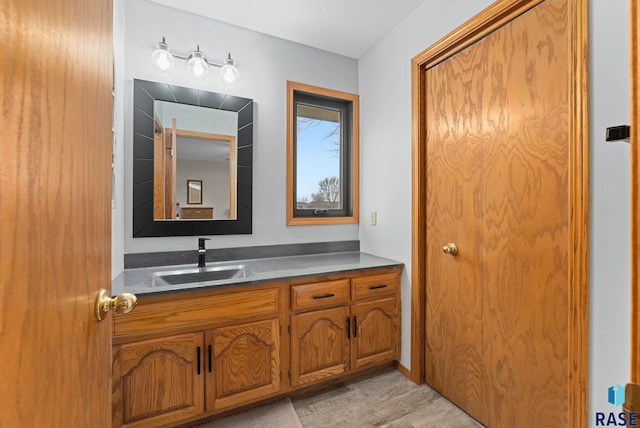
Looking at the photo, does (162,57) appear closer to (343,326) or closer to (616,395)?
(343,326)

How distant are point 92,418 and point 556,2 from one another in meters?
2.10

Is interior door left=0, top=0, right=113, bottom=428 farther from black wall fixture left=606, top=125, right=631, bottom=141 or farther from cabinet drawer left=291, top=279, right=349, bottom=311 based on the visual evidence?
black wall fixture left=606, top=125, right=631, bottom=141

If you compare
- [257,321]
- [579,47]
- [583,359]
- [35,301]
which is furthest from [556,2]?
[257,321]

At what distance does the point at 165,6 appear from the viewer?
1.93 meters

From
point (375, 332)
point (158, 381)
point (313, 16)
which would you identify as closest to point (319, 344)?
point (375, 332)

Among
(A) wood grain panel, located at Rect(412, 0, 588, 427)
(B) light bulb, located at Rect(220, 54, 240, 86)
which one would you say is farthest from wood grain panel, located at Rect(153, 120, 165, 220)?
(A) wood grain panel, located at Rect(412, 0, 588, 427)

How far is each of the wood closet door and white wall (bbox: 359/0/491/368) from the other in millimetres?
176

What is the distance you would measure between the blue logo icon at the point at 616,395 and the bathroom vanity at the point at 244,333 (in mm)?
1134

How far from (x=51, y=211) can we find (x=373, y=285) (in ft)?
5.84

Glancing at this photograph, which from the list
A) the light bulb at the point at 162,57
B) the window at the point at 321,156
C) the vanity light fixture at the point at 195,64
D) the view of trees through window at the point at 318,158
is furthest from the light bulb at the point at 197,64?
the view of trees through window at the point at 318,158

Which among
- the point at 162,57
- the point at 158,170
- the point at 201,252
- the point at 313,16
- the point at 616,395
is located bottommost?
the point at 616,395

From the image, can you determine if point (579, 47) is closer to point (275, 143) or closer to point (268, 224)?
point (275, 143)

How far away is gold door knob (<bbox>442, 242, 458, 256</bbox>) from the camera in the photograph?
173cm

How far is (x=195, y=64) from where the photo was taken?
6.30ft
